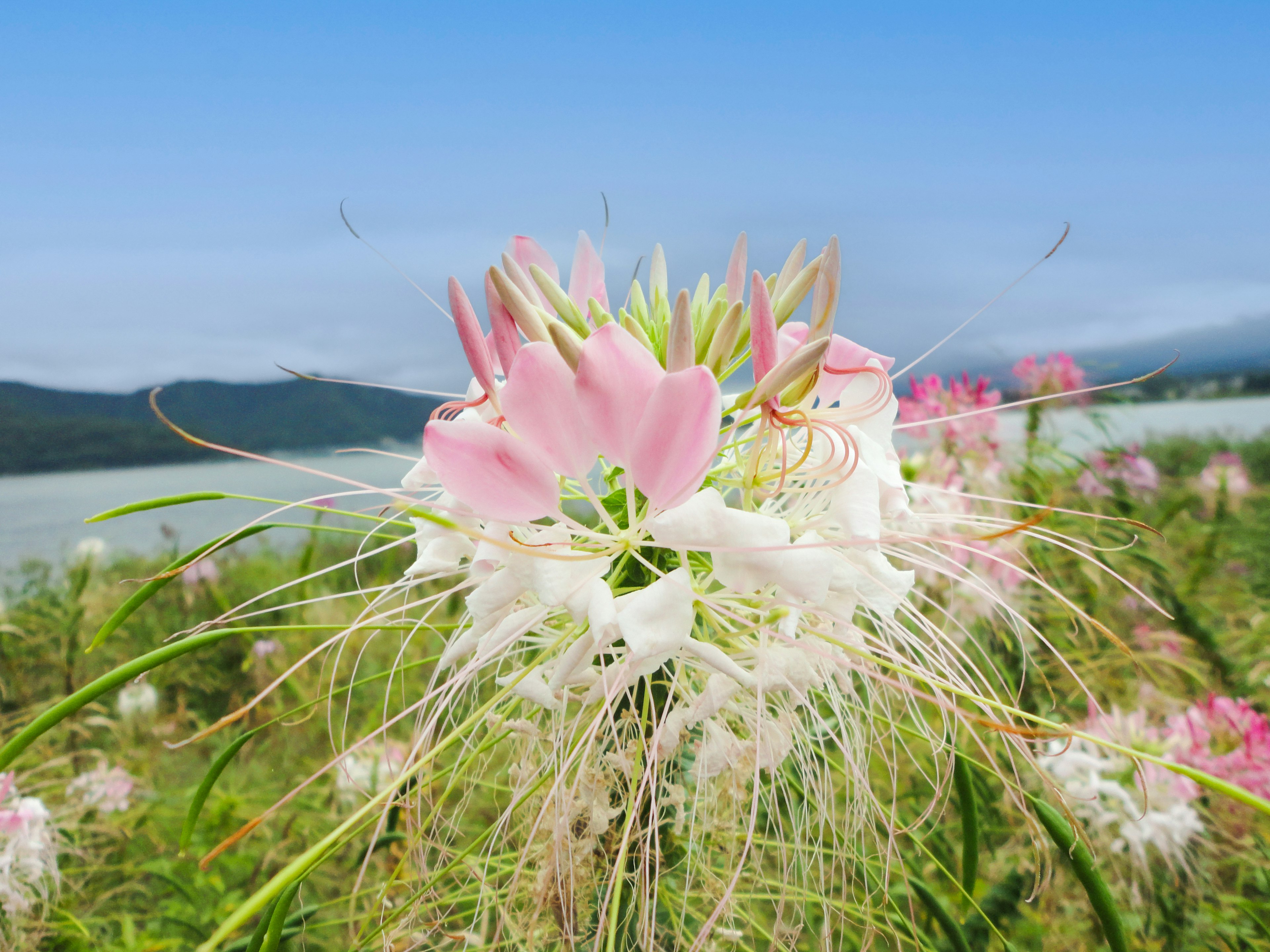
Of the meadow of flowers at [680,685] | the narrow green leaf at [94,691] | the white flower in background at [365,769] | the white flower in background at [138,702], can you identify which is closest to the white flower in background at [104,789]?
the meadow of flowers at [680,685]

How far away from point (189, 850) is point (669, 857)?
86.3 inches

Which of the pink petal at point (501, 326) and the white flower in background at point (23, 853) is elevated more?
the pink petal at point (501, 326)

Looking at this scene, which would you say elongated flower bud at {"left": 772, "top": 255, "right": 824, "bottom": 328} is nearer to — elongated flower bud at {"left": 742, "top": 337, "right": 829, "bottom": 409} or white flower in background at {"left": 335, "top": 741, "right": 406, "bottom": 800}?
elongated flower bud at {"left": 742, "top": 337, "right": 829, "bottom": 409}

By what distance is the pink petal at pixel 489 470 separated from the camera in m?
0.61

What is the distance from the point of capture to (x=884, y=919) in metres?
1.21

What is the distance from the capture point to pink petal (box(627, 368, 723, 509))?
1.88ft

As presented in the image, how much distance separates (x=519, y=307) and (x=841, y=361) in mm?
377

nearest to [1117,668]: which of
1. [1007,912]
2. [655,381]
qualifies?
[1007,912]

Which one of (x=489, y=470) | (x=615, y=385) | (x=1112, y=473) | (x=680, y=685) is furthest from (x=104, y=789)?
(x=1112, y=473)

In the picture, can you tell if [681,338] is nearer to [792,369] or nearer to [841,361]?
[792,369]

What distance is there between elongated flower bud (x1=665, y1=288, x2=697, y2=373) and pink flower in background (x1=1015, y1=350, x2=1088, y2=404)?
2757mm

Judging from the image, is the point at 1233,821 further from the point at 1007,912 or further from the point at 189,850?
the point at 189,850

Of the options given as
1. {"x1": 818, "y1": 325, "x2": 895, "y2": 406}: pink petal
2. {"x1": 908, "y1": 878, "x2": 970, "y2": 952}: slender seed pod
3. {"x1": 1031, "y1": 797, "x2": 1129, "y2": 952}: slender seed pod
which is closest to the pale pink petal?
{"x1": 818, "y1": 325, "x2": 895, "y2": 406}: pink petal

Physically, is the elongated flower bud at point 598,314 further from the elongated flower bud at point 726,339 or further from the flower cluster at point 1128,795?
the flower cluster at point 1128,795
